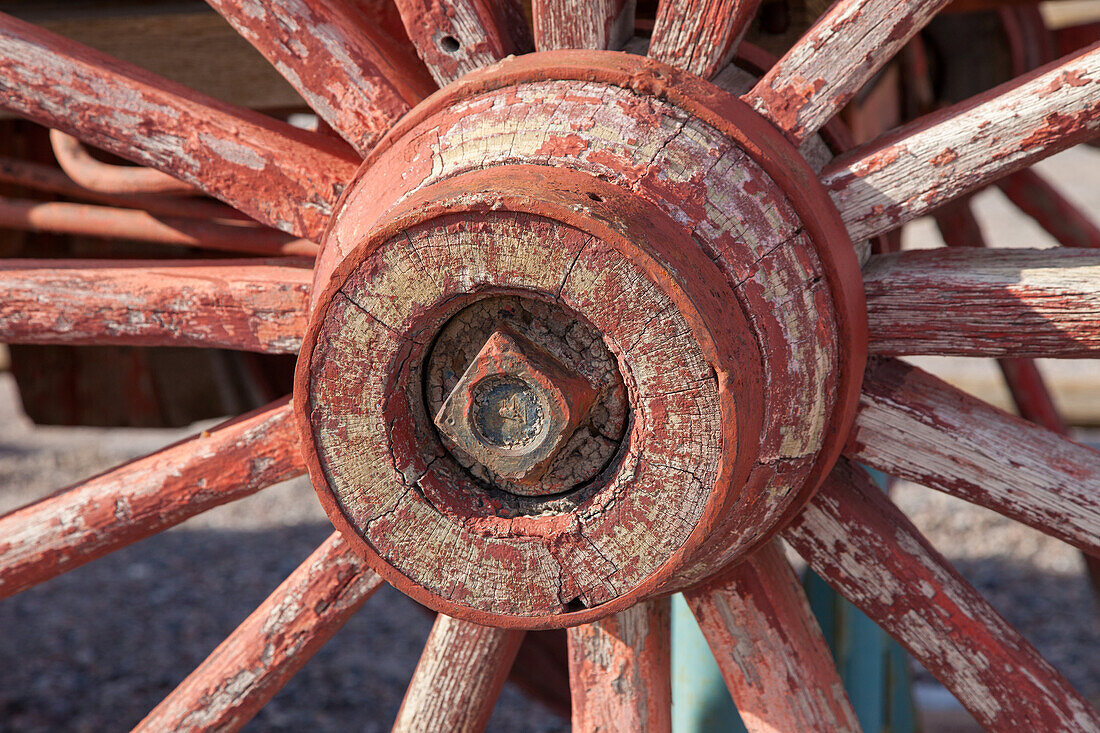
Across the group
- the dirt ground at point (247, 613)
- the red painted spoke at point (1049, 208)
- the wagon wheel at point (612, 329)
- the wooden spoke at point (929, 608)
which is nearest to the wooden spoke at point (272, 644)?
the wagon wheel at point (612, 329)

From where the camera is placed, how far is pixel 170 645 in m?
3.33

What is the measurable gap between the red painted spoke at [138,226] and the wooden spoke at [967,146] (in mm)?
→ 978

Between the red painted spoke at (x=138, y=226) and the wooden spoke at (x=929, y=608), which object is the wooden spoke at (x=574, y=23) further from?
the red painted spoke at (x=138, y=226)

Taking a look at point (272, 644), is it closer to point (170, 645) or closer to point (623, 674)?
point (623, 674)

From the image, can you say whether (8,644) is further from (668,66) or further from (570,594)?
(668,66)

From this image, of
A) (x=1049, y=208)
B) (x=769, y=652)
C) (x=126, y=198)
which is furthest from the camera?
(x=1049, y=208)

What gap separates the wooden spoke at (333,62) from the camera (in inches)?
45.7

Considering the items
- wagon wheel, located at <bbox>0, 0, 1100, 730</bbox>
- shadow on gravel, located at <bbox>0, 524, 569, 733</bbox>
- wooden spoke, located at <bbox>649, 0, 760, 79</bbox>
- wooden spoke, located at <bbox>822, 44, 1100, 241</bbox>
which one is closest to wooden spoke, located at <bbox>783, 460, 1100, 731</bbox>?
wagon wheel, located at <bbox>0, 0, 1100, 730</bbox>

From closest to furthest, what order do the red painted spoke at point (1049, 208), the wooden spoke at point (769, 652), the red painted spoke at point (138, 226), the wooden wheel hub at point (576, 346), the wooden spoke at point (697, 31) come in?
the wooden wheel hub at point (576, 346) < the wooden spoke at point (697, 31) < the wooden spoke at point (769, 652) < the red painted spoke at point (138, 226) < the red painted spoke at point (1049, 208)

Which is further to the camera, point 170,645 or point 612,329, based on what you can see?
point 170,645

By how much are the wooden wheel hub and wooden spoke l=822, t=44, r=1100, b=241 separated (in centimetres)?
5

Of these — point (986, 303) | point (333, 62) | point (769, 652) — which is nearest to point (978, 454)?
point (986, 303)

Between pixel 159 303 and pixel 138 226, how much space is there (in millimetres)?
630

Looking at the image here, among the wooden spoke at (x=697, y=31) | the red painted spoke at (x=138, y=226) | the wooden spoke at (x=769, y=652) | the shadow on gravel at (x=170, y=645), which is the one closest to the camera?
the wooden spoke at (x=697, y=31)
